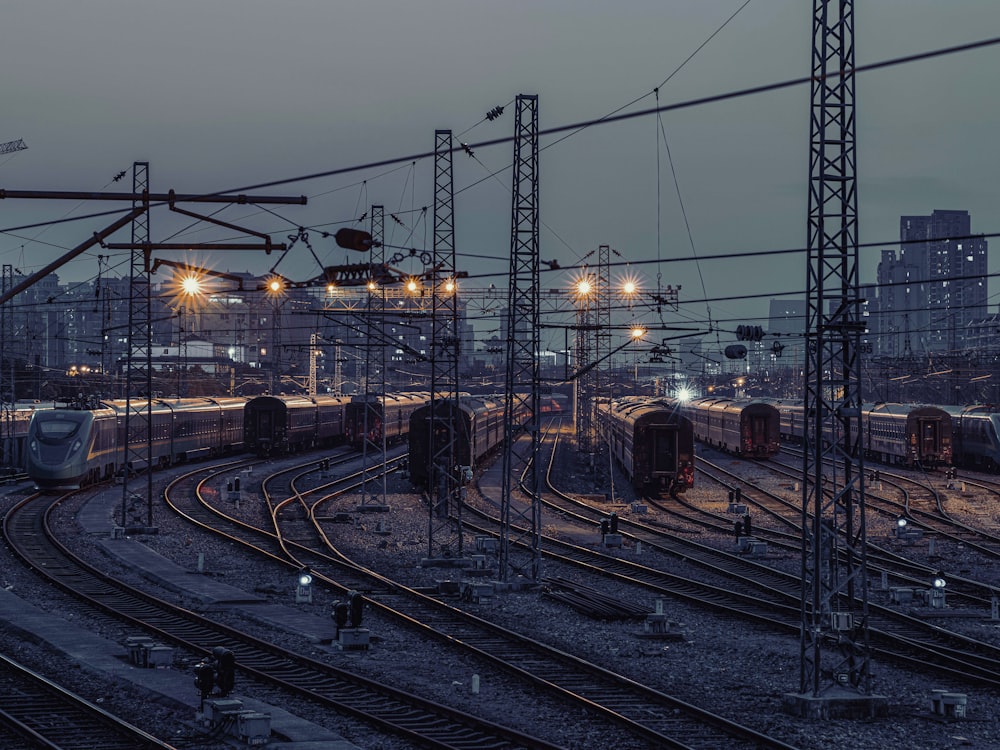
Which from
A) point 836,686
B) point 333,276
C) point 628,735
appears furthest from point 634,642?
point 333,276

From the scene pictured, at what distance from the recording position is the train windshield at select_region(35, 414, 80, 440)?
1712 inches

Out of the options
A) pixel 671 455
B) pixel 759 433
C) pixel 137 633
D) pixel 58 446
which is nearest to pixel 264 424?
pixel 58 446

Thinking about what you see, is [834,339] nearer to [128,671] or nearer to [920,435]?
[128,671]

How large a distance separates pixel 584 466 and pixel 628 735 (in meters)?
47.8

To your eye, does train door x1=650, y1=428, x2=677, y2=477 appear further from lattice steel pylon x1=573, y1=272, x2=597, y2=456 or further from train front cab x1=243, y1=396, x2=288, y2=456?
train front cab x1=243, y1=396, x2=288, y2=456

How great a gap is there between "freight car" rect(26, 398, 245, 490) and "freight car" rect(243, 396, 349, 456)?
1568 millimetres

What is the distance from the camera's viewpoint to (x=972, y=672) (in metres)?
19.1

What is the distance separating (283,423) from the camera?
65062mm

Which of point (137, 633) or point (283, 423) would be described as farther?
point (283, 423)

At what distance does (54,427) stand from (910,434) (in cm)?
4000

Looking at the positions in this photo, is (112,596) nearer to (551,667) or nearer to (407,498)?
(551,667)

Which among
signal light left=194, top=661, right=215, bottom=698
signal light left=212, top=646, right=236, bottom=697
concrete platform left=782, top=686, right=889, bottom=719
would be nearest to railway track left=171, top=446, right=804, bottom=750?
concrete platform left=782, top=686, right=889, bottom=719

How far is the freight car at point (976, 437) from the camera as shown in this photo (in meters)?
60.1

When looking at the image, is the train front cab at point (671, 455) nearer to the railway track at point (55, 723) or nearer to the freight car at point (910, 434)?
the freight car at point (910, 434)
